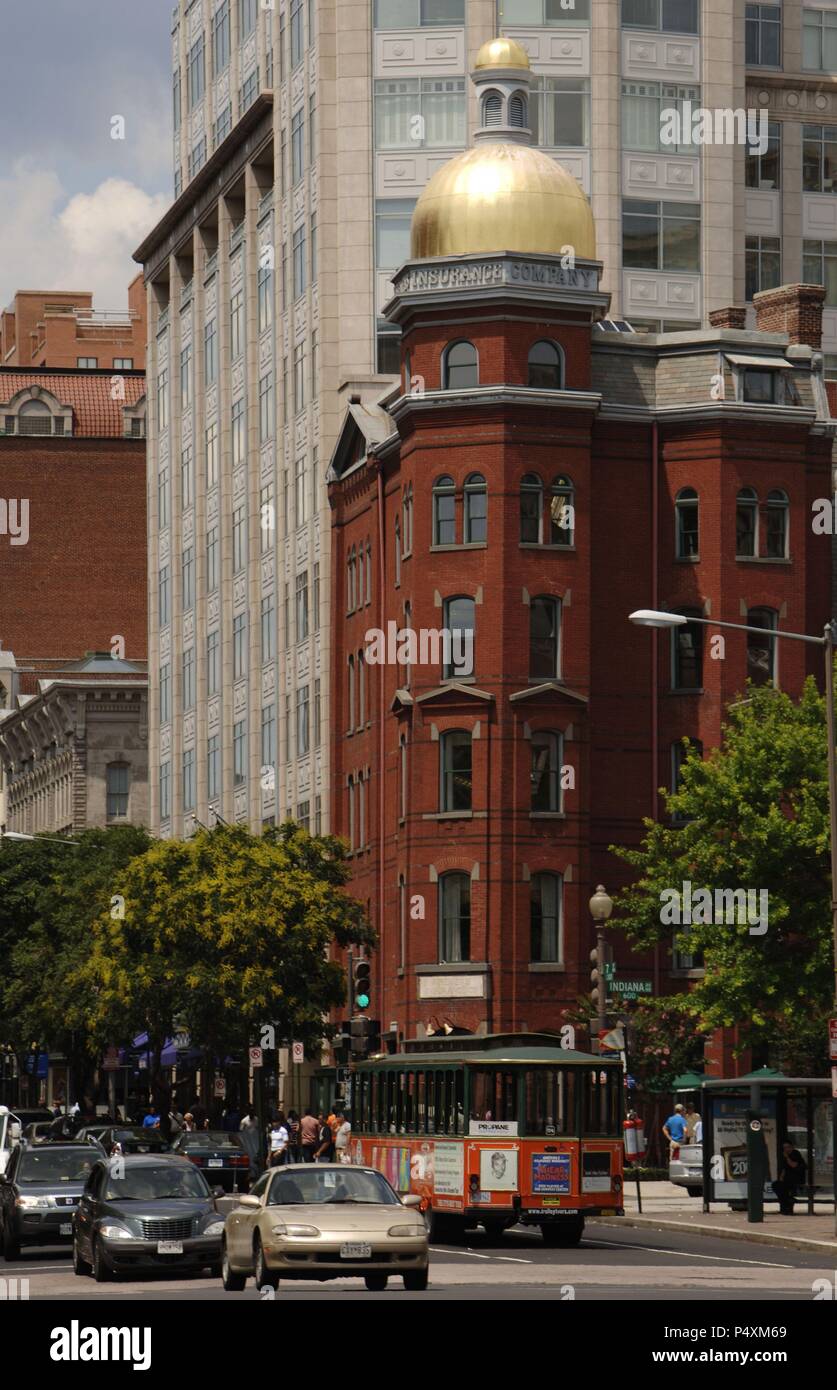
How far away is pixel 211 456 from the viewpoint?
101 meters

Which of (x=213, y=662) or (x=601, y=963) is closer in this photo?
(x=601, y=963)

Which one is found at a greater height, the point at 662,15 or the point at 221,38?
the point at 221,38

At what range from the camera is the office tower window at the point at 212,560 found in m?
99.8

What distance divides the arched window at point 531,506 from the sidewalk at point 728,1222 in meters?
19.3

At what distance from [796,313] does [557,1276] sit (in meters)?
49.7

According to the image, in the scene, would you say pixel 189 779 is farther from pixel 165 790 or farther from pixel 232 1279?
pixel 232 1279

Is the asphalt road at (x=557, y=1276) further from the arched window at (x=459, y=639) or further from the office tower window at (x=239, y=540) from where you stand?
the office tower window at (x=239, y=540)

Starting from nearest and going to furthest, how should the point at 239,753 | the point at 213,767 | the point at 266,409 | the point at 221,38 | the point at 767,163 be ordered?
the point at 767,163, the point at 266,409, the point at 239,753, the point at 213,767, the point at 221,38

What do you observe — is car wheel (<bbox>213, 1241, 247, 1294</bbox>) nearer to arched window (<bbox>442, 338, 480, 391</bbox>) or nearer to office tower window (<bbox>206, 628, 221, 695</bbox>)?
arched window (<bbox>442, 338, 480, 391</bbox>)

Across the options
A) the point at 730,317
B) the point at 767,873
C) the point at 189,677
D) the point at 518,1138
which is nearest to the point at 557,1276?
the point at 518,1138

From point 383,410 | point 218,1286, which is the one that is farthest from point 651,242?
point 218,1286

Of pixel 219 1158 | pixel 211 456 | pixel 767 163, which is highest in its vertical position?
pixel 767 163

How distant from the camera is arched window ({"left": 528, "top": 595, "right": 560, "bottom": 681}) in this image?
68.7 metres

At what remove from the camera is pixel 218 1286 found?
98.7 feet
